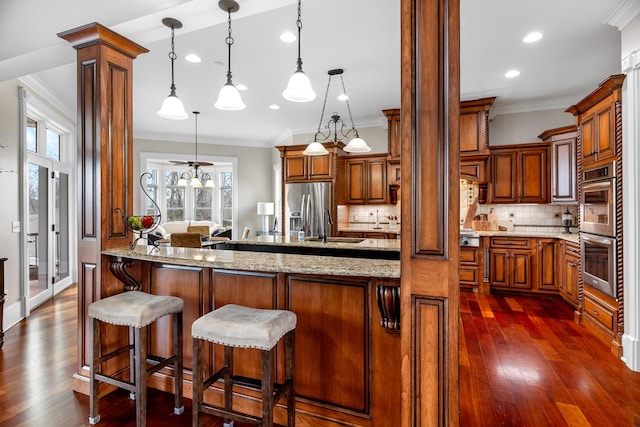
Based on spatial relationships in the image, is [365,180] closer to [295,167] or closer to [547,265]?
[295,167]

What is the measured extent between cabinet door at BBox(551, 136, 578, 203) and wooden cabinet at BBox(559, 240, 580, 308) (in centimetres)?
65

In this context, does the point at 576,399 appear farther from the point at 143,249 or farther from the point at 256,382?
the point at 143,249

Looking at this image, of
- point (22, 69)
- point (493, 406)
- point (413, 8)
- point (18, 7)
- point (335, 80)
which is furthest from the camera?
point (335, 80)

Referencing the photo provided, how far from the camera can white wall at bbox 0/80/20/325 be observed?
349cm

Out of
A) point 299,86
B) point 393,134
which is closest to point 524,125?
point 393,134

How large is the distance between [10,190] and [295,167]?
3.79 meters

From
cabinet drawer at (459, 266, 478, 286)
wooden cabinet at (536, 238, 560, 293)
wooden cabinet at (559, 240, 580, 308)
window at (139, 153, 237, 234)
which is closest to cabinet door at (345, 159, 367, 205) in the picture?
cabinet drawer at (459, 266, 478, 286)

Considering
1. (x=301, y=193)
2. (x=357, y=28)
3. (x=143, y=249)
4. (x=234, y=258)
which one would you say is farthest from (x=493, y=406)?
(x=301, y=193)

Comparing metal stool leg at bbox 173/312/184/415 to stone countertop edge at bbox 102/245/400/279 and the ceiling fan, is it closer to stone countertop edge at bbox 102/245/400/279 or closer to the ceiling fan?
stone countertop edge at bbox 102/245/400/279

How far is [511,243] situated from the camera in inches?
190

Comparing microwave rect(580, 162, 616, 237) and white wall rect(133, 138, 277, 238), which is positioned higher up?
white wall rect(133, 138, 277, 238)

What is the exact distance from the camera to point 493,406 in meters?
2.18

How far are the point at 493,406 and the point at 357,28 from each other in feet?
10.4

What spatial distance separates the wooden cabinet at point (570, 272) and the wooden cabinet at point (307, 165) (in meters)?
3.43
